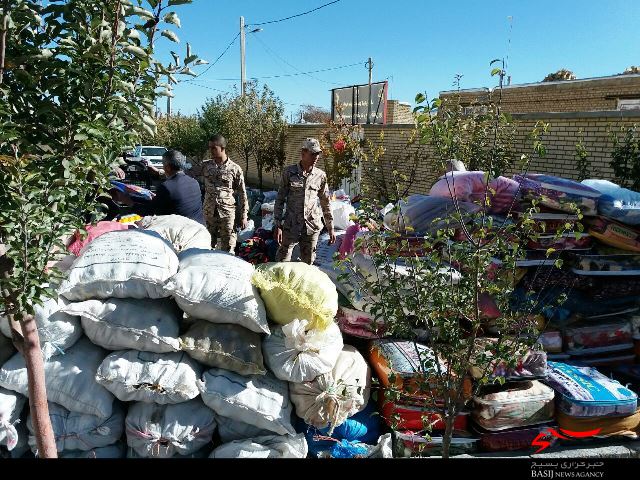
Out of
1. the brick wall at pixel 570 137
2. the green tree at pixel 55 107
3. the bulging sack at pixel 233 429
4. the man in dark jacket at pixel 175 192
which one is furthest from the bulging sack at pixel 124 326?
the brick wall at pixel 570 137

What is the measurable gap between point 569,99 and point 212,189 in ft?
40.0

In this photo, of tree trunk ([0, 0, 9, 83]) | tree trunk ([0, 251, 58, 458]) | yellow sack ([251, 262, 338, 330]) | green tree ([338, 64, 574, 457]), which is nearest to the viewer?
tree trunk ([0, 0, 9, 83])

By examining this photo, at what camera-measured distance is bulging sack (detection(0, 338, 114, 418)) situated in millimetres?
2562

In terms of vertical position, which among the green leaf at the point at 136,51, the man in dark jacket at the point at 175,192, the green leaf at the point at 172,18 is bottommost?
the man in dark jacket at the point at 175,192

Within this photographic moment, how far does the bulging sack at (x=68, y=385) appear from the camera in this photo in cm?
256

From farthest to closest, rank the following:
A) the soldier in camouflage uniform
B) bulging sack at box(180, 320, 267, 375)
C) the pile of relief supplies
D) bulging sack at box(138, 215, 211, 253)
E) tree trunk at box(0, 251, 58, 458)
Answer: the soldier in camouflage uniform < bulging sack at box(138, 215, 211, 253) < the pile of relief supplies < bulging sack at box(180, 320, 267, 375) < tree trunk at box(0, 251, 58, 458)

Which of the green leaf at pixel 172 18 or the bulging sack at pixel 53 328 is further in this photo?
the bulging sack at pixel 53 328

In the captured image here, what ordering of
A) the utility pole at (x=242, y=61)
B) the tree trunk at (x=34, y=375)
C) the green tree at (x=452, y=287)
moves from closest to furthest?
the tree trunk at (x=34, y=375), the green tree at (x=452, y=287), the utility pole at (x=242, y=61)

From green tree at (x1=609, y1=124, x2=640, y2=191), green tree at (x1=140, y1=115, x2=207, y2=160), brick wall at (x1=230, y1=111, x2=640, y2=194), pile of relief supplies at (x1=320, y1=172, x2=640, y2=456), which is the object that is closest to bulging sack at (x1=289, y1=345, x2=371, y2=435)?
pile of relief supplies at (x1=320, y1=172, x2=640, y2=456)

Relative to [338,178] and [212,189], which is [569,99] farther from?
[212,189]

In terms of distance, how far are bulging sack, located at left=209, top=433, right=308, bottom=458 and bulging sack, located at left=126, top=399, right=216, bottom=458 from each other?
5.5 inches

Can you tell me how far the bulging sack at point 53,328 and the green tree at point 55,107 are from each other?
114 centimetres

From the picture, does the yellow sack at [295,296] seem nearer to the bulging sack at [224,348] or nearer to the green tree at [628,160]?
the bulging sack at [224,348]

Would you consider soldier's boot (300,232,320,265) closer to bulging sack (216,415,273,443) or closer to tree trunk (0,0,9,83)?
bulging sack (216,415,273,443)
